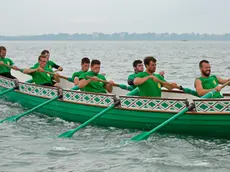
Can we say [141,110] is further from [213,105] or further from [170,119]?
[213,105]

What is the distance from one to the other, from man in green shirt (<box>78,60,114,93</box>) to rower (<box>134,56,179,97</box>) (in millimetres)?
1269

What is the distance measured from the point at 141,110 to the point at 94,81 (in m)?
1.92

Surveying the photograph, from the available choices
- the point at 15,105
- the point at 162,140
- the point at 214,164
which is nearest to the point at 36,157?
the point at 162,140

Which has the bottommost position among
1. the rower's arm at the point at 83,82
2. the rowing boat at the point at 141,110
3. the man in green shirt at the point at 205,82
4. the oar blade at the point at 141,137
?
A: the oar blade at the point at 141,137

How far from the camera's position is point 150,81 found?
32.8 ft

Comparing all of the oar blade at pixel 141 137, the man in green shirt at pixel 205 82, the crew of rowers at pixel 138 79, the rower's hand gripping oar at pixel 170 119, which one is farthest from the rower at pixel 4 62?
the man in green shirt at pixel 205 82

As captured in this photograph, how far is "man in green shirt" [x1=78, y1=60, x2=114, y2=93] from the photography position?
1080 centimetres

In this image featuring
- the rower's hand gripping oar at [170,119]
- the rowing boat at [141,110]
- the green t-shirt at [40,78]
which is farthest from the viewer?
the green t-shirt at [40,78]

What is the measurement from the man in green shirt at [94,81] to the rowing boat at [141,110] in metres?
0.32

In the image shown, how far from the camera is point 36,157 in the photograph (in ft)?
28.0

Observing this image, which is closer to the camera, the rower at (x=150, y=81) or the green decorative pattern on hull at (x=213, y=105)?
the green decorative pattern on hull at (x=213, y=105)

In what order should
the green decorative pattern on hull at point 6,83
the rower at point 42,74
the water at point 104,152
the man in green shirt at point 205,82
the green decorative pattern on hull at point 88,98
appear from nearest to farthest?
the water at point 104,152, the man in green shirt at point 205,82, the green decorative pattern on hull at point 88,98, the rower at point 42,74, the green decorative pattern on hull at point 6,83

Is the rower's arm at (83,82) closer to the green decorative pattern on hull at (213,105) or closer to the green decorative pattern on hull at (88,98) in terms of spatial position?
the green decorative pattern on hull at (88,98)

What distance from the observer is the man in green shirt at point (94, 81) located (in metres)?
10.8
